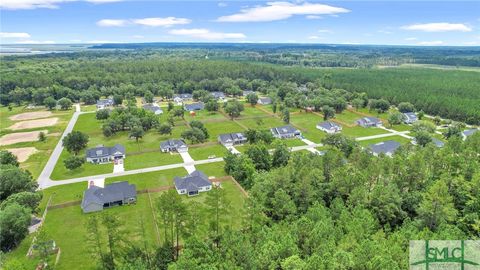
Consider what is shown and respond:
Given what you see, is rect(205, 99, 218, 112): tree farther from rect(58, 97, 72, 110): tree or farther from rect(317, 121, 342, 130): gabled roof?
rect(58, 97, 72, 110): tree

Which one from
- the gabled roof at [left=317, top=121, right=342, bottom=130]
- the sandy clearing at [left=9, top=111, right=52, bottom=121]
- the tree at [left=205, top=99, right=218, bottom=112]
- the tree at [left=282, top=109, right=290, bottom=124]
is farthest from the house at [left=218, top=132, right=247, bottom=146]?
the sandy clearing at [left=9, top=111, right=52, bottom=121]

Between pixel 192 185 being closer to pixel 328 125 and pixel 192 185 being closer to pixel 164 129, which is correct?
pixel 164 129

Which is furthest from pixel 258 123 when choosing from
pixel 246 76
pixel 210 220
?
pixel 246 76

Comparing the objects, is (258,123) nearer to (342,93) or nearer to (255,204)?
(342,93)

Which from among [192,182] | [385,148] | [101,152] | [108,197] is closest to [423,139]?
[385,148]

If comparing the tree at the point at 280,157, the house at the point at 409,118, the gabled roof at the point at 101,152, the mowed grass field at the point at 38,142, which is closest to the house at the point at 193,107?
the mowed grass field at the point at 38,142

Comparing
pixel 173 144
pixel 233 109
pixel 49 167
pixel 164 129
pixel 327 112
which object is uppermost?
pixel 233 109

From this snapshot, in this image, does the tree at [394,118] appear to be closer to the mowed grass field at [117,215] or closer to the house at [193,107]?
the mowed grass field at [117,215]
